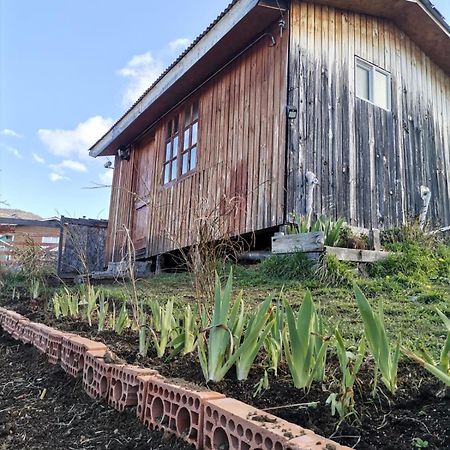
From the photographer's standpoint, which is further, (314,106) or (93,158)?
(93,158)

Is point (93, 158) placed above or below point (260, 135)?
above

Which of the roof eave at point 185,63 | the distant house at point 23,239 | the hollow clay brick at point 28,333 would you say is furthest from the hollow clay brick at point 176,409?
the roof eave at point 185,63

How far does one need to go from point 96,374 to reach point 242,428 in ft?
3.62

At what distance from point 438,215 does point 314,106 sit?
3271 millimetres

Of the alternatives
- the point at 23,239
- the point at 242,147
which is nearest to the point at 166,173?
the point at 242,147

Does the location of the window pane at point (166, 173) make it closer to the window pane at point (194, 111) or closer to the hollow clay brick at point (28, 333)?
the window pane at point (194, 111)

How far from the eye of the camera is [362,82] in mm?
7176

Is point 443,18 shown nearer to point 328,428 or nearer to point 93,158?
point 328,428

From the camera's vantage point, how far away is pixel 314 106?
6.35 metres

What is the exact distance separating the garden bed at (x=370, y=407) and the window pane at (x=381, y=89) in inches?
248

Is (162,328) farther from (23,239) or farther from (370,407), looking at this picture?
(23,239)

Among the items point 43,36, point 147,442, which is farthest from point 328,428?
point 43,36

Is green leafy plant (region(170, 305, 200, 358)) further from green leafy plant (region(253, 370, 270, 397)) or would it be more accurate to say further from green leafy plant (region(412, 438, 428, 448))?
green leafy plant (region(412, 438, 428, 448))

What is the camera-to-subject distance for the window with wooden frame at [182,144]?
27.6 ft
